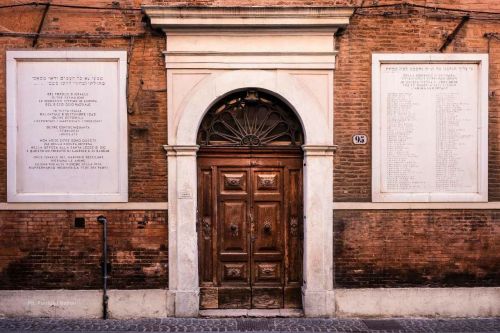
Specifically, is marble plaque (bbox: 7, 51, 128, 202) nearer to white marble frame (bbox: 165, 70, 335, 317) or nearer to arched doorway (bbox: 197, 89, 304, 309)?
white marble frame (bbox: 165, 70, 335, 317)

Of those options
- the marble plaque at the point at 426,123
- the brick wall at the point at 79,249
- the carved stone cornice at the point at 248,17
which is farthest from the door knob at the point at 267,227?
the carved stone cornice at the point at 248,17

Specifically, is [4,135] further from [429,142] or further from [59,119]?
[429,142]

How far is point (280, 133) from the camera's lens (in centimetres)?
902

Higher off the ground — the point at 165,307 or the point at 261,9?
the point at 261,9

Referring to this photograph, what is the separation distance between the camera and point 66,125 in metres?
8.73

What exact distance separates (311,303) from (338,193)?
1.80m

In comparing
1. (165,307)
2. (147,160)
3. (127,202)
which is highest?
(147,160)

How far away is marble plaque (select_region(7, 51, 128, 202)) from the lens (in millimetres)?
8711

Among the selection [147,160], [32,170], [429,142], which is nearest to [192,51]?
[147,160]

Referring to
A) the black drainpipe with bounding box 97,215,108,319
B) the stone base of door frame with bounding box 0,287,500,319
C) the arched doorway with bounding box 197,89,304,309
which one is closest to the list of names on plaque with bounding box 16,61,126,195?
the black drainpipe with bounding box 97,215,108,319

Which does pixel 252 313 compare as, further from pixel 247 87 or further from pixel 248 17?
pixel 248 17

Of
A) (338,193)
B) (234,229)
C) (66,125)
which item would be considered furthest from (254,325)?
(66,125)

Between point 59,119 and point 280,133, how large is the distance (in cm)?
357

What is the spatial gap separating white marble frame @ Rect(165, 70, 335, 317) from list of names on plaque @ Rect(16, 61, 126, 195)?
101 centimetres
